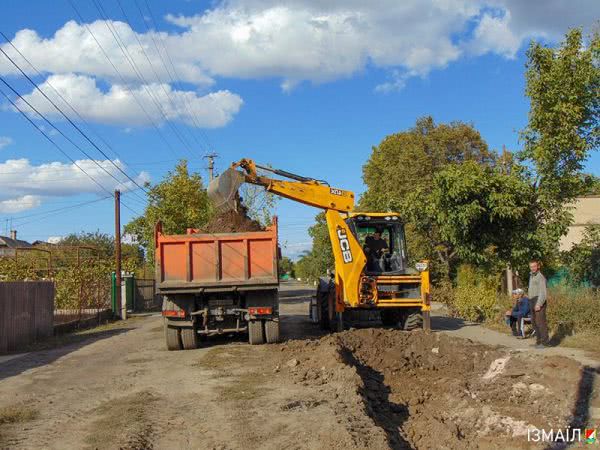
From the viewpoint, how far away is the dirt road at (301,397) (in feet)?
20.3

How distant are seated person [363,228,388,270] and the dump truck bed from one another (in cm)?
347

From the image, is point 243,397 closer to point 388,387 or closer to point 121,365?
point 388,387

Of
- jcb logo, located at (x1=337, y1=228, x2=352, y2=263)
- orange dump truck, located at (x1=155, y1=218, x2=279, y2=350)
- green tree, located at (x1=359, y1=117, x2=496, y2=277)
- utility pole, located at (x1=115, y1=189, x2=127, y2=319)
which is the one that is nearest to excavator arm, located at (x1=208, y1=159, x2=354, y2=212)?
jcb logo, located at (x1=337, y1=228, x2=352, y2=263)

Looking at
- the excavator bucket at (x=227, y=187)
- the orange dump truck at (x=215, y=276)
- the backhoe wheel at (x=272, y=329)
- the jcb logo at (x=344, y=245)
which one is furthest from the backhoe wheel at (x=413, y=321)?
the excavator bucket at (x=227, y=187)

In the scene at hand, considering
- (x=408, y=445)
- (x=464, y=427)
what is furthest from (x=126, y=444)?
(x=464, y=427)

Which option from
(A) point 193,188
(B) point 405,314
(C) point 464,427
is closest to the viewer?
(C) point 464,427

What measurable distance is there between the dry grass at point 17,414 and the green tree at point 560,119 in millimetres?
11955

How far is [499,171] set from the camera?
54.5 ft

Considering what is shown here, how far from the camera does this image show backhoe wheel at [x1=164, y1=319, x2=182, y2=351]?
502 inches

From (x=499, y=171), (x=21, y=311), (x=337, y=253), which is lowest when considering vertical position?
(x=21, y=311)

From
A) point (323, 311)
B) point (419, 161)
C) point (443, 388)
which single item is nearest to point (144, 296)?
point (419, 161)

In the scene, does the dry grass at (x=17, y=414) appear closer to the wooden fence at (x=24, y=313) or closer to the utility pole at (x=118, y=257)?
the wooden fence at (x=24, y=313)

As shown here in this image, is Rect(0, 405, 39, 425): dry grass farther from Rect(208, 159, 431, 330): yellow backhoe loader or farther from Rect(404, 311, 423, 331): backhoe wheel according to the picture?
Rect(404, 311, 423, 331): backhoe wheel

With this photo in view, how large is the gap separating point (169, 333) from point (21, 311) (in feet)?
17.5
